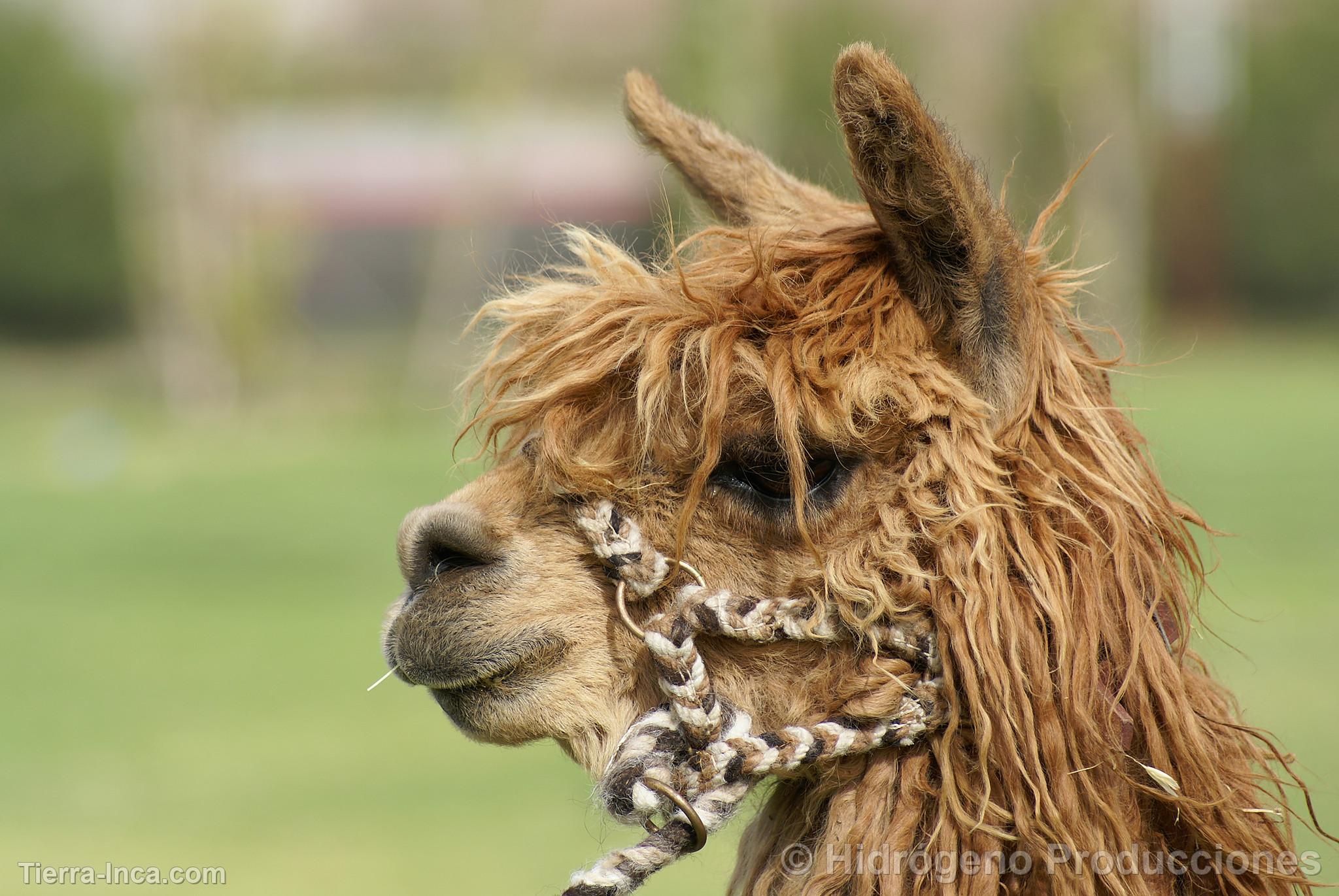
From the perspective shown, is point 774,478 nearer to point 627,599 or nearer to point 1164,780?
point 627,599

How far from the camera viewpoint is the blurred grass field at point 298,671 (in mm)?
6047

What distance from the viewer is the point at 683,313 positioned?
2.25 meters

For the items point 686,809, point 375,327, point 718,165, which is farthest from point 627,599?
point 375,327

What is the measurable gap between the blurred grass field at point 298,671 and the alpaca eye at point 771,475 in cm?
63

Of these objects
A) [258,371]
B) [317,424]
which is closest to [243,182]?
[258,371]

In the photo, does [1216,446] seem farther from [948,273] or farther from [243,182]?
[243,182]

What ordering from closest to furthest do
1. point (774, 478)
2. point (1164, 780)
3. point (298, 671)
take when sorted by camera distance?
point (1164, 780), point (774, 478), point (298, 671)

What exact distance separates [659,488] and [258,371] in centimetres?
2453

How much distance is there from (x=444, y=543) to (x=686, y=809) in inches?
23.0

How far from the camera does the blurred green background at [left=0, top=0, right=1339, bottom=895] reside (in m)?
6.65

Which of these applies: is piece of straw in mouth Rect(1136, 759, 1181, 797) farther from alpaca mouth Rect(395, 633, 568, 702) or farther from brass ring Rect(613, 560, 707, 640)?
alpaca mouth Rect(395, 633, 568, 702)

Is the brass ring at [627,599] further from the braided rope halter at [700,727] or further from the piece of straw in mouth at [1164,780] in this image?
the piece of straw in mouth at [1164,780]

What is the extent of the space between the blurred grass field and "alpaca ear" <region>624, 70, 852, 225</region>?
2.53ft

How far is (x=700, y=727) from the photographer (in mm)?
2148
